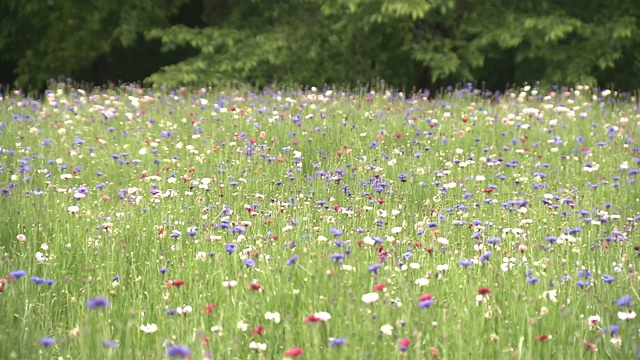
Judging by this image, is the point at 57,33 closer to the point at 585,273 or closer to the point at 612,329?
the point at 585,273

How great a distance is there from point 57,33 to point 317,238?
15.4 m

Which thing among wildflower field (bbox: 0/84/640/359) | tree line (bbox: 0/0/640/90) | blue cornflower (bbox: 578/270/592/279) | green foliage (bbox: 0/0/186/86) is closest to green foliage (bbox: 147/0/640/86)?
tree line (bbox: 0/0/640/90)

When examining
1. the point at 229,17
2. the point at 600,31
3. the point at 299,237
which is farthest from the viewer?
the point at 229,17

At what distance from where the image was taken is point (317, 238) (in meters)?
4.00

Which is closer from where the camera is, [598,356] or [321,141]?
[598,356]

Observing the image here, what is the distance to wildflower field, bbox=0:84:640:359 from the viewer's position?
2.90m

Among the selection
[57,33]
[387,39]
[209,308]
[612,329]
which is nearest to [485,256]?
[612,329]

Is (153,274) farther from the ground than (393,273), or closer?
closer

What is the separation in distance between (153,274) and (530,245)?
6.22 ft

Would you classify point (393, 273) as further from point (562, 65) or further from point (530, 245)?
point (562, 65)

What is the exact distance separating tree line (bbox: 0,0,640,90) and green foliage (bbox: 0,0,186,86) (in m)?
0.03

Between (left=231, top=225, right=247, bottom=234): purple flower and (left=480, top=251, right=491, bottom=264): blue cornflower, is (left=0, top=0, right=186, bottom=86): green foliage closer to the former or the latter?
(left=231, top=225, right=247, bottom=234): purple flower

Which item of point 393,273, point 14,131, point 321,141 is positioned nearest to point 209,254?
point 393,273

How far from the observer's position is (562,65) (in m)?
13.8
